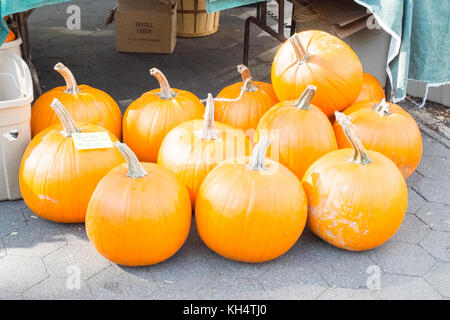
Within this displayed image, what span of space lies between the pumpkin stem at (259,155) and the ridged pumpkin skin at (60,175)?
27.1 inches

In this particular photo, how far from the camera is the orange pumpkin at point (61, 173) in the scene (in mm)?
2326

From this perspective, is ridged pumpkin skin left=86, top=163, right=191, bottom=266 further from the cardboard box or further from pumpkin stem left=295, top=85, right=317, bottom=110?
the cardboard box

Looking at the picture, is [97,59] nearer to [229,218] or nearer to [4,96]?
[4,96]

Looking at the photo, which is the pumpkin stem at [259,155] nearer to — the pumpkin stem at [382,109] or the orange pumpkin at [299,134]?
the orange pumpkin at [299,134]

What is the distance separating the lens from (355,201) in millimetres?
2180

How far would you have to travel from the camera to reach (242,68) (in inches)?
111

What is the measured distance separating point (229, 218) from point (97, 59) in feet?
9.57

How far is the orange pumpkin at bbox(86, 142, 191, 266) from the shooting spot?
6.79 feet

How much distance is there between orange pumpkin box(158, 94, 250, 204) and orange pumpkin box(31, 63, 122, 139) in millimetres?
549

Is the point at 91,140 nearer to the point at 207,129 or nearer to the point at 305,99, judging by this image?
the point at 207,129

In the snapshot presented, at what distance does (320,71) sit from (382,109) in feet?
1.21

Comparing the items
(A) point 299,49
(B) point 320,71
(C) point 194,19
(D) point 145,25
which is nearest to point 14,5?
(A) point 299,49

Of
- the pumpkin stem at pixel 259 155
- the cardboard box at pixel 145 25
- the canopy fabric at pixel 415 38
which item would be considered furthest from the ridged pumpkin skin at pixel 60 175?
the cardboard box at pixel 145 25
